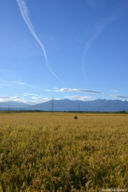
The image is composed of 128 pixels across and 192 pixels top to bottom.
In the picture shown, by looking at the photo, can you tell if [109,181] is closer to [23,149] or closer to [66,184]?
[66,184]

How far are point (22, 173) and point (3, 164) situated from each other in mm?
759

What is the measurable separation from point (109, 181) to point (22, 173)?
5.58ft

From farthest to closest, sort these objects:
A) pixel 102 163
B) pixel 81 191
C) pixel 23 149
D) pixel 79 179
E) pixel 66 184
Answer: pixel 23 149 < pixel 102 163 < pixel 79 179 < pixel 66 184 < pixel 81 191

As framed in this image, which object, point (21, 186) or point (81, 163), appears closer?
point (21, 186)

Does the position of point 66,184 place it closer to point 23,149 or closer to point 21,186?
point 21,186

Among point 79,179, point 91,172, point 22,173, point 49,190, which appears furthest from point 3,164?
point 91,172

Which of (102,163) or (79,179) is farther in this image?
(102,163)

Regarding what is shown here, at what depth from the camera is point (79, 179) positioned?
245cm

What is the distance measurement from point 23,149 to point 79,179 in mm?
2230

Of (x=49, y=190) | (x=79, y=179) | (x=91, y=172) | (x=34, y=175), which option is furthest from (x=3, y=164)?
(x=91, y=172)

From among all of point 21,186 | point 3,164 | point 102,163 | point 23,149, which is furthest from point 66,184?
point 23,149

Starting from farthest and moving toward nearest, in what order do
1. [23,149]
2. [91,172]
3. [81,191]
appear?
[23,149]
[91,172]
[81,191]

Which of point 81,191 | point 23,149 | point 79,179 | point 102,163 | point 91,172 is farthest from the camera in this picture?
point 23,149

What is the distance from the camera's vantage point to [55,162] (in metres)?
3.08
